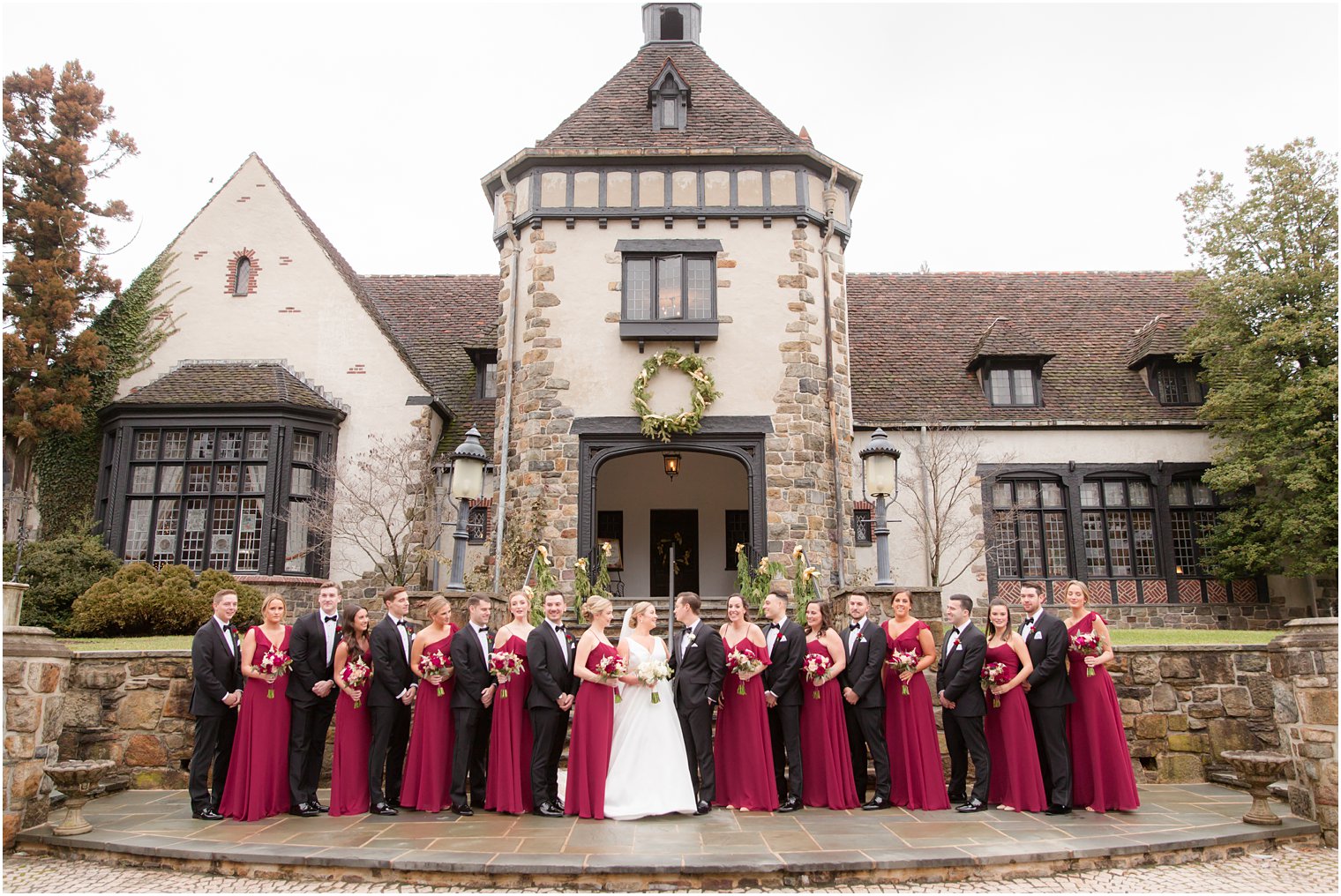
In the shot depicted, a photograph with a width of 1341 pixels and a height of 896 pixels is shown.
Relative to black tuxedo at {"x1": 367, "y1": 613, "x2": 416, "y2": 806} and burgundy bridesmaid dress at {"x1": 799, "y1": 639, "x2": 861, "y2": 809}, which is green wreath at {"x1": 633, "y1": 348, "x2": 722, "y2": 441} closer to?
burgundy bridesmaid dress at {"x1": 799, "y1": 639, "x2": 861, "y2": 809}

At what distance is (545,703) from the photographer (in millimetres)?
7414

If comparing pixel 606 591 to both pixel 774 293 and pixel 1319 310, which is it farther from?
pixel 1319 310

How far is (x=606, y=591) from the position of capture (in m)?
14.7

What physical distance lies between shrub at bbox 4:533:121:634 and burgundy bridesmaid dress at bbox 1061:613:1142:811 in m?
12.8

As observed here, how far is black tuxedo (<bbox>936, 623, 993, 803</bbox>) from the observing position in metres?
7.60

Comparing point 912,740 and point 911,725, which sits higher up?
point 911,725

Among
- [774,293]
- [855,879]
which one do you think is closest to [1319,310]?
[774,293]

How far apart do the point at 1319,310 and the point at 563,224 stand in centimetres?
1317

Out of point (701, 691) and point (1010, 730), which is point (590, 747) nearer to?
point (701, 691)

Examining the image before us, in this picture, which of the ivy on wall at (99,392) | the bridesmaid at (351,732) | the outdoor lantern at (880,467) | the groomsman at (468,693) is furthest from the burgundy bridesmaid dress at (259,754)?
the ivy on wall at (99,392)

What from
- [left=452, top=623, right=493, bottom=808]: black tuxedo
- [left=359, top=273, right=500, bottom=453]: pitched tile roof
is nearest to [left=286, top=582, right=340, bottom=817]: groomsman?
[left=452, top=623, right=493, bottom=808]: black tuxedo

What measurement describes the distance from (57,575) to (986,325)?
58.2ft

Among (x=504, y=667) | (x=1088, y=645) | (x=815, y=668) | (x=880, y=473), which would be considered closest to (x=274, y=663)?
(x=504, y=667)

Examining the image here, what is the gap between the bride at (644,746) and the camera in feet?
23.8
